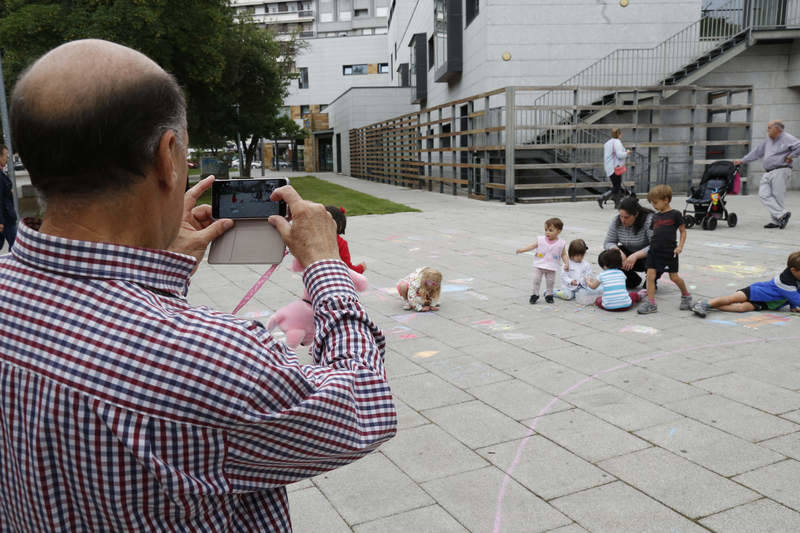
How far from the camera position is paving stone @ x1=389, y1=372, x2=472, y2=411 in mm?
4329

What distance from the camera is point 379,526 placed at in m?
2.92

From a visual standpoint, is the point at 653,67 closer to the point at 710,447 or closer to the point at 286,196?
the point at 710,447

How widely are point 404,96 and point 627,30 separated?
20.5 meters

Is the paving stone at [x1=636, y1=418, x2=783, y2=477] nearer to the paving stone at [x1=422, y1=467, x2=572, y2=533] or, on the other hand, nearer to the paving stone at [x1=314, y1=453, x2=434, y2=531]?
the paving stone at [x1=422, y1=467, x2=572, y2=533]

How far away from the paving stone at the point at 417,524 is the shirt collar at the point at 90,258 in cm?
212

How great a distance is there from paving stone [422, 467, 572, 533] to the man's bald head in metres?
Result: 2.34

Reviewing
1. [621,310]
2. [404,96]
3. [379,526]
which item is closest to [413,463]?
[379,526]

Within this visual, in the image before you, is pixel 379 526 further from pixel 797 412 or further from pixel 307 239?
pixel 797 412

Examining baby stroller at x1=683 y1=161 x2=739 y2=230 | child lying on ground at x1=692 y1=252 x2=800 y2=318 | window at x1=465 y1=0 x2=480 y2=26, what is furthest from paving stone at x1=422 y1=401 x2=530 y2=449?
window at x1=465 y1=0 x2=480 y2=26

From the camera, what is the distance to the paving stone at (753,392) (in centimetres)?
409

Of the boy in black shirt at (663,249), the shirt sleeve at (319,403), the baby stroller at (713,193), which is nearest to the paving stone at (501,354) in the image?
the boy in black shirt at (663,249)

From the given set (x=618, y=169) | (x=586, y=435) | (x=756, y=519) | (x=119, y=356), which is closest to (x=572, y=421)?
(x=586, y=435)

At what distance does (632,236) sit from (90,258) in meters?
7.05

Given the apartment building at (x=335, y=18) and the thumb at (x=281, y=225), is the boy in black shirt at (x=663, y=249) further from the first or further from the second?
the apartment building at (x=335, y=18)
